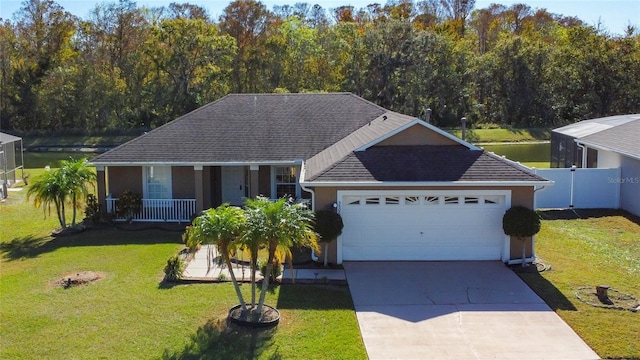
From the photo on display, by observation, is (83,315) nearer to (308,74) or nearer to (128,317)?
(128,317)

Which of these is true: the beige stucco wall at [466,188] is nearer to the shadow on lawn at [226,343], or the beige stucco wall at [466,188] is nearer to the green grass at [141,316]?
the green grass at [141,316]

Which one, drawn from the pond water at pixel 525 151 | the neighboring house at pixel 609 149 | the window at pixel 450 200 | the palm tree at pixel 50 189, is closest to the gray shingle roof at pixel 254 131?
the palm tree at pixel 50 189

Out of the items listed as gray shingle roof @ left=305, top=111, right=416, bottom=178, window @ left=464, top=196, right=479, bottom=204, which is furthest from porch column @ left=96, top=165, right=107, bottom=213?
window @ left=464, top=196, right=479, bottom=204

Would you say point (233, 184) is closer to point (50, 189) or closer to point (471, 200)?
point (50, 189)

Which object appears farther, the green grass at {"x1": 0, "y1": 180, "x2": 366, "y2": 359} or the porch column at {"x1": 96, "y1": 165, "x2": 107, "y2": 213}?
the porch column at {"x1": 96, "y1": 165, "x2": 107, "y2": 213}

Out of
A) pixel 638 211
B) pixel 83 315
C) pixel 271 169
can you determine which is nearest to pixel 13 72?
pixel 271 169

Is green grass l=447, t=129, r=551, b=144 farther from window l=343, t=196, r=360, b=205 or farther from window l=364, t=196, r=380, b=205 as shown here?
window l=343, t=196, r=360, b=205
